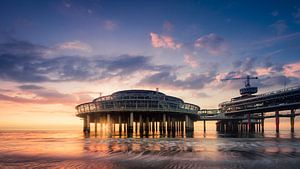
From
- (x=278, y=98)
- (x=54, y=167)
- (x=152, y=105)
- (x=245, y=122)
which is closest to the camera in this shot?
(x=54, y=167)

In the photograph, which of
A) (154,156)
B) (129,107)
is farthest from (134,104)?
(154,156)

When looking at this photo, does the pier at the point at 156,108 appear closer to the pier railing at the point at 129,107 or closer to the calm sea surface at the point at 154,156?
the pier railing at the point at 129,107

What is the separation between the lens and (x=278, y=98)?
389 ft

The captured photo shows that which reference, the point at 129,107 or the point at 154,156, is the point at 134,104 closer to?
the point at 129,107

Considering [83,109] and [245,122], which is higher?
[83,109]

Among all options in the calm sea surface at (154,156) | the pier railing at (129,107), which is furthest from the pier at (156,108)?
the calm sea surface at (154,156)

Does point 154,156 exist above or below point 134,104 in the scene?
below

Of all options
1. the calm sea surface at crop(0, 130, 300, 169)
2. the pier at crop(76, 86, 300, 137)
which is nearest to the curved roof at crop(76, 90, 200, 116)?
the pier at crop(76, 86, 300, 137)

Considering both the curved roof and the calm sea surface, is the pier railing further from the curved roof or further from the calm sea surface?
the calm sea surface

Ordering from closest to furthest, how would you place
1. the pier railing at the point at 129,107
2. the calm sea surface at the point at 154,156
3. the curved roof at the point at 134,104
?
the calm sea surface at the point at 154,156
the pier railing at the point at 129,107
the curved roof at the point at 134,104

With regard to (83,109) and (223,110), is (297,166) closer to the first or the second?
(83,109)

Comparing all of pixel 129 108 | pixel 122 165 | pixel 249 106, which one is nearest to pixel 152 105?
pixel 129 108

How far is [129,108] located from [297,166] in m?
76.2

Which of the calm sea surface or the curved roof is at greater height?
the curved roof
